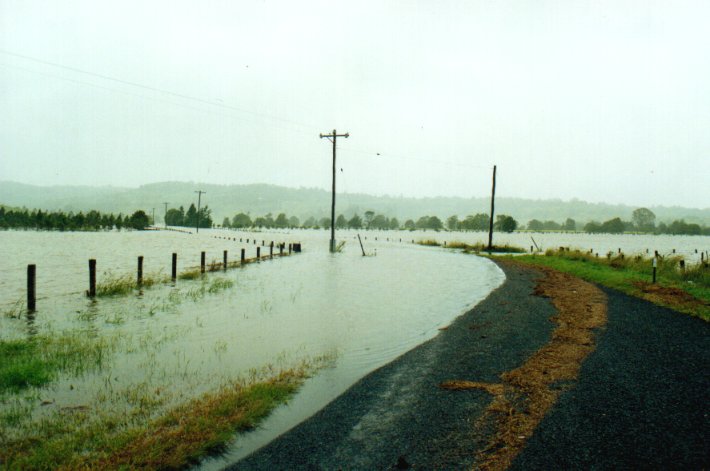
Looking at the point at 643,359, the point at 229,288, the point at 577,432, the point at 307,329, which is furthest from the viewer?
the point at 229,288

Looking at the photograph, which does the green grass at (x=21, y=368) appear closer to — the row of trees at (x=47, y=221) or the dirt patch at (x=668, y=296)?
the dirt patch at (x=668, y=296)

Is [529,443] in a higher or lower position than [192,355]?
higher

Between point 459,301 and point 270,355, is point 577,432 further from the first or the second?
point 459,301

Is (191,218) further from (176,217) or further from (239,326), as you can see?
(239,326)

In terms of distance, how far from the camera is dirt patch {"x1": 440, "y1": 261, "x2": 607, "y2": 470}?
5015mm

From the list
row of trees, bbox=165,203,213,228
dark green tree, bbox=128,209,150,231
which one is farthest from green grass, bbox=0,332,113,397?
row of trees, bbox=165,203,213,228

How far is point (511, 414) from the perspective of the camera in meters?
5.91

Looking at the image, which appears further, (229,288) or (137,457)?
(229,288)

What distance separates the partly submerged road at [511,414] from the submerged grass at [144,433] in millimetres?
827

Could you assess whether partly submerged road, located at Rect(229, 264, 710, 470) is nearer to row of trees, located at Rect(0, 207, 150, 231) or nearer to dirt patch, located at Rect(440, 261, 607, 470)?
dirt patch, located at Rect(440, 261, 607, 470)

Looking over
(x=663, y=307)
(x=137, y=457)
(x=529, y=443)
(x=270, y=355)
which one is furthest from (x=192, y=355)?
(x=663, y=307)

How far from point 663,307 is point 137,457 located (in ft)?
52.4

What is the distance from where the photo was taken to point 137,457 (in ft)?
16.1

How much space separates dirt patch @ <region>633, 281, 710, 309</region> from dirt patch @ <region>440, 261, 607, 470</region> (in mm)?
3828
